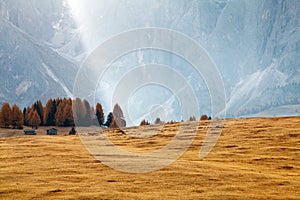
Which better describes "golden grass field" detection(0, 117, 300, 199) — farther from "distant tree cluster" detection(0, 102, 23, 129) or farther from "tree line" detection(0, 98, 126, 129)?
"tree line" detection(0, 98, 126, 129)

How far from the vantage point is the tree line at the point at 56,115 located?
147 m

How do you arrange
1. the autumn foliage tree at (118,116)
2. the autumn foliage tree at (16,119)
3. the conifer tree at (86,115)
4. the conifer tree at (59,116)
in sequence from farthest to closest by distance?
the autumn foliage tree at (118,116)
the conifer tree at (86,115)
the conifer tree at (59,116)
the autumn foliage tree at (16,119)

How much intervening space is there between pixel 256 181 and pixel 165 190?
11.7 meters

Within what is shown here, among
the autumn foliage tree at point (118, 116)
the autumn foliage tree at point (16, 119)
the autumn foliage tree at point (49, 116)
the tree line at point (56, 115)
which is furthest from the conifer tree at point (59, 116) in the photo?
the autumn foliage tree at point (118, 116)

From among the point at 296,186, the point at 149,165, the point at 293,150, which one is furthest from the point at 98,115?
the point at 296,186

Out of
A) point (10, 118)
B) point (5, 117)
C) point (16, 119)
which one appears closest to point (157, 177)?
point (10, 118)

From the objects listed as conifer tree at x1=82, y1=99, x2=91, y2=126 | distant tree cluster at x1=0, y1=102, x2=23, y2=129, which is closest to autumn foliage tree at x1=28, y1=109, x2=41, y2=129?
distant tree cluster at x1=0, y1=102, x2=23, y2=129

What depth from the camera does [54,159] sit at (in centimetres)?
6166

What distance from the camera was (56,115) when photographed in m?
158

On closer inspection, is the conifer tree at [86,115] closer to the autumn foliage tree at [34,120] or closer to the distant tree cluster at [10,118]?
the autumn foliage tree at [34,120]

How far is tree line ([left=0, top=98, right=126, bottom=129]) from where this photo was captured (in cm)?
14725

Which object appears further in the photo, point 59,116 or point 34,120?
point 59,116

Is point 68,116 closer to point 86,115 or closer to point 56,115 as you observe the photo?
point 56,115

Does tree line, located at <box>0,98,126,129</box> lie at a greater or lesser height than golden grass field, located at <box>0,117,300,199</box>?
greater
